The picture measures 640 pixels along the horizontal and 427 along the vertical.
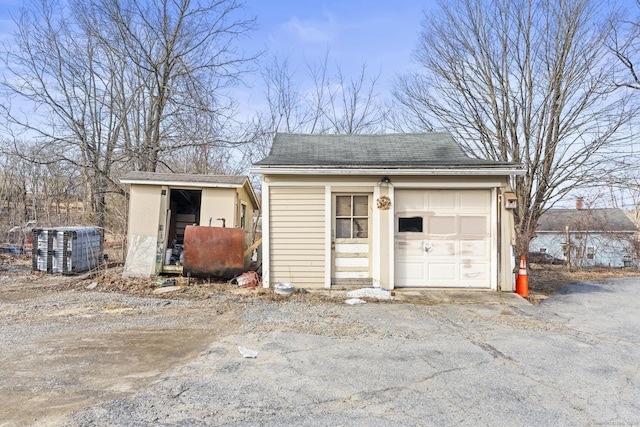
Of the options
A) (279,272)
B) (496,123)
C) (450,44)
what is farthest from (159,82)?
(496,123)

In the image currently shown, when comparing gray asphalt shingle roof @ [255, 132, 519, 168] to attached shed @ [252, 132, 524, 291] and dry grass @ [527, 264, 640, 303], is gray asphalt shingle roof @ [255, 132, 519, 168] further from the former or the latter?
dry grass @ [527, 264, 640, 303]

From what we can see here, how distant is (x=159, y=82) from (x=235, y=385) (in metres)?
14.0

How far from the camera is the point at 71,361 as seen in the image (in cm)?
367

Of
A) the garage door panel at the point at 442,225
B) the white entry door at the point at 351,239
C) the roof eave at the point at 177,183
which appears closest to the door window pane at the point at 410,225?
the garage door panel at the point at 442,225

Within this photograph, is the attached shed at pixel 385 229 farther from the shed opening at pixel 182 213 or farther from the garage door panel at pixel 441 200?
the shed opening at pixel 182 213

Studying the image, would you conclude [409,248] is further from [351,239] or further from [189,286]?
[189,286]

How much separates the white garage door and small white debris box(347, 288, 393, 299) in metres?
0.63

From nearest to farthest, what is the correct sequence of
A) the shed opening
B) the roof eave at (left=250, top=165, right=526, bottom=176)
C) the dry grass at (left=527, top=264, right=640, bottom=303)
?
the roof eave at (left=250, top=165, right=526, bottom=176)
the dry grass at (left=527, top=264, right=640, bottom=303)
the shed opening

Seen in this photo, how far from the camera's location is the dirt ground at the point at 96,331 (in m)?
2.97

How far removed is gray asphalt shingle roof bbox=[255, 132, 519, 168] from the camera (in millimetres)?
8742

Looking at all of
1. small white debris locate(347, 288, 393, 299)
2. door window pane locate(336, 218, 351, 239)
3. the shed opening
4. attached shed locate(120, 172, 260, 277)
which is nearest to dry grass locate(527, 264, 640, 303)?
small white debris locate(347, 288, 393, 299)

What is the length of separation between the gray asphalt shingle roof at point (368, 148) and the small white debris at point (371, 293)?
2922 mm

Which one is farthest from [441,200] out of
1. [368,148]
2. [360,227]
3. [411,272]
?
[368,148]

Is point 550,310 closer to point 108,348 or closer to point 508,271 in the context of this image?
point 508,271
